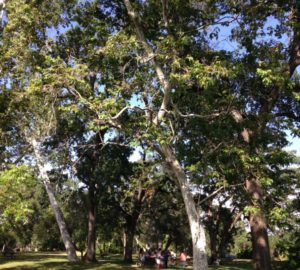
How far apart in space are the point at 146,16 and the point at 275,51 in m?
4.68

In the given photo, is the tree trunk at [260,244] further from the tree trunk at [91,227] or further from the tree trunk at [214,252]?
the tree trunk at [214,252]

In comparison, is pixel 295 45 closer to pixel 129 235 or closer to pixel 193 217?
pixel 193 217

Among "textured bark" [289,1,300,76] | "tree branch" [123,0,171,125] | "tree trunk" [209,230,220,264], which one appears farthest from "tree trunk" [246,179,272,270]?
"tree trunk" [209,230,220,264]

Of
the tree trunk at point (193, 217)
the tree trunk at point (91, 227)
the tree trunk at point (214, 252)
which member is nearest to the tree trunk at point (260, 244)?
the tree trunk at point (193, 217)

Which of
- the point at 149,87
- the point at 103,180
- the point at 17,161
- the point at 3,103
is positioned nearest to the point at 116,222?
the point at 103,180

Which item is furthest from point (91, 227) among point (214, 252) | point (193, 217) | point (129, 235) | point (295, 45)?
point (295, 45)

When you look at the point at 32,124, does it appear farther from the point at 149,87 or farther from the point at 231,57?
the point at 231,57

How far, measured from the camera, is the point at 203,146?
578 inches

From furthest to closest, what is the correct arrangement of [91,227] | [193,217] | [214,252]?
[214,252]
[91,227]
[193,217]

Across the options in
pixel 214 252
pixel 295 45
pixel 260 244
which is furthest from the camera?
pixel 214 252

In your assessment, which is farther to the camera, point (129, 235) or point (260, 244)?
point (129, 235)

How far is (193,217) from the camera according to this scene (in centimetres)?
1376

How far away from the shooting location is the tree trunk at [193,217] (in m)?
13.4

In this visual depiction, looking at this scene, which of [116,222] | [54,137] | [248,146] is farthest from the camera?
[116,222]
